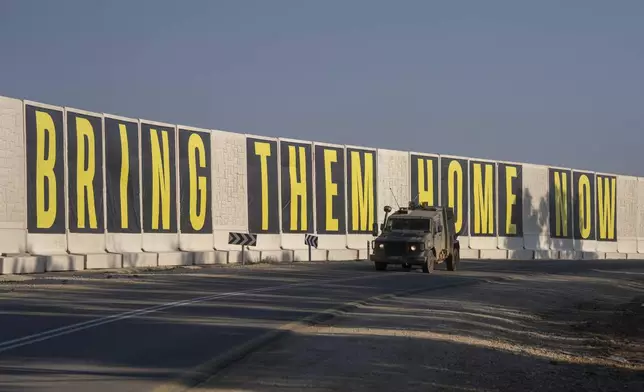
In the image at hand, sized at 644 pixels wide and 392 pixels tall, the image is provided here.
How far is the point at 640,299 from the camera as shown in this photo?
1300 inches

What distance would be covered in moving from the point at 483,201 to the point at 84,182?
102 feet

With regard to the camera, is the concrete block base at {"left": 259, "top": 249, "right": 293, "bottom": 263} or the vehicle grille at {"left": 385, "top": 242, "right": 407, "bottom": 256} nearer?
the vehicle grille at {"left": 385, "top": 242, "right": 407, "bottom": 256}

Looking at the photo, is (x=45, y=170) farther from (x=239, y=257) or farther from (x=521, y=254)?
(x=521, y=254)

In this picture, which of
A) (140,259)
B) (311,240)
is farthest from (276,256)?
(140,259)

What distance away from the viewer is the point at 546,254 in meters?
68.4

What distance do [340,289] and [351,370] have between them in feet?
50.7

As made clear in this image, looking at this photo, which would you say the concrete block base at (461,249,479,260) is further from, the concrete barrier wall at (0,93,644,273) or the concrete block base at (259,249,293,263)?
the concrete block base at (259,249,293,263)

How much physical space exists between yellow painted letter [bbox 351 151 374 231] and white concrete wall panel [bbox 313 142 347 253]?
897mm

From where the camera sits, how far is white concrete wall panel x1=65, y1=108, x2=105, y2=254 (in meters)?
37.9

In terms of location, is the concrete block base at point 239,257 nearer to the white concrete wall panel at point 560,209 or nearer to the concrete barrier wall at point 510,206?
the concrete barrier wall at point 510,206

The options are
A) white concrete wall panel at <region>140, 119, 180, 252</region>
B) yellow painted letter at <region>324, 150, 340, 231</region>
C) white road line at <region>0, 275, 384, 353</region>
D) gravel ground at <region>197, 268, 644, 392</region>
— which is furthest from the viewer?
yellow painted letter at <region>324, 150, 340, 231</region>

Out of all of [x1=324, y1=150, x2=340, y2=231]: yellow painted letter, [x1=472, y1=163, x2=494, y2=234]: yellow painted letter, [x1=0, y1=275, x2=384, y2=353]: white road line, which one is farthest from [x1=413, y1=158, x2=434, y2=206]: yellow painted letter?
[x1=0, y1=275, x2=384, y2=353]: white road line

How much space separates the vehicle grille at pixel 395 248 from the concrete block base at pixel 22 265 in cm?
1294

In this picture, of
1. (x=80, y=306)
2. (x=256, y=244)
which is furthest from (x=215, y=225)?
(x=80, y=306)
